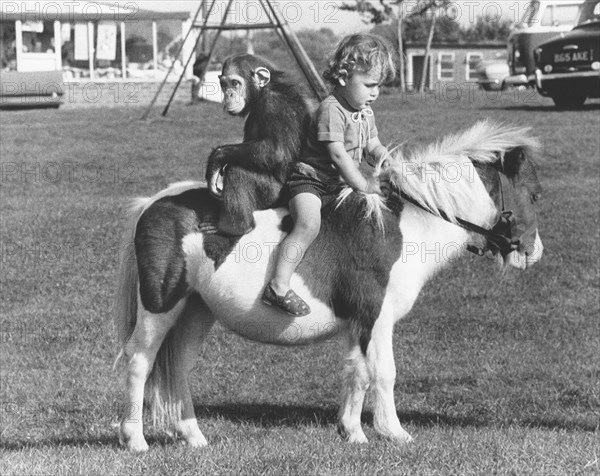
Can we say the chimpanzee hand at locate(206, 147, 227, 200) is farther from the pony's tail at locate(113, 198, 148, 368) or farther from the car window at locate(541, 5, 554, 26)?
the car window at locate(541, 5, 554, 26)

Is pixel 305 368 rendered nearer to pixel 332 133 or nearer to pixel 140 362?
pixel 140 362

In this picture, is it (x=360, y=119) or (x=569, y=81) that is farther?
(x=569, y=81)

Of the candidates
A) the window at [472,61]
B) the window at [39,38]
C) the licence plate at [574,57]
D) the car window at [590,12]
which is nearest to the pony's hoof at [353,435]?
the licence plate at [574,57]

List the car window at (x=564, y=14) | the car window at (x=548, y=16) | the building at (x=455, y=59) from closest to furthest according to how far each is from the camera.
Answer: the car window at (x=548, y=16) < the car window at (x=564, y=14) < the building at (x=455, y=59)

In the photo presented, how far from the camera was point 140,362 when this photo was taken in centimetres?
539

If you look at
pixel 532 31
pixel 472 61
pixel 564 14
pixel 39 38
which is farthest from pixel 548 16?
pixel 472 61

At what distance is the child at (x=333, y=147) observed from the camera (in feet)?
16.7

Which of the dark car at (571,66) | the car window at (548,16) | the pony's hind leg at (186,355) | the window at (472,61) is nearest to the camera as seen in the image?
the pony's hind leg at (186,355)

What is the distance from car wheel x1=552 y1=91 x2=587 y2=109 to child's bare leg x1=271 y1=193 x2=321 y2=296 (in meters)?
18.1

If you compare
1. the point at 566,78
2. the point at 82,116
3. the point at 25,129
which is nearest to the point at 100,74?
the point at 82,116

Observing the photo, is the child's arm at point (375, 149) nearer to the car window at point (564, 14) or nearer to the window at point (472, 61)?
the car window at point (564, 14)

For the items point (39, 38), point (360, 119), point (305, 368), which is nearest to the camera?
point (360, 119)

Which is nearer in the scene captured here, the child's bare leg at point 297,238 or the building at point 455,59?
the child's bare leg at point 297,238

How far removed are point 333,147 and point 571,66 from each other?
54.0 ft
